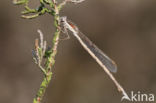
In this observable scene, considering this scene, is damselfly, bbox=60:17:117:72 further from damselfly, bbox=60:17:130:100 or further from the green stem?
the green stem

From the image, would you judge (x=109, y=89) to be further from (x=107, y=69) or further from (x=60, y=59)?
(x=107, y=69)

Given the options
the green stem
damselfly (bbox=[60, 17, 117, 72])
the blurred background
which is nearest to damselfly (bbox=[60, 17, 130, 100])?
damselfly (bbox=[60, 17, 117, 72])

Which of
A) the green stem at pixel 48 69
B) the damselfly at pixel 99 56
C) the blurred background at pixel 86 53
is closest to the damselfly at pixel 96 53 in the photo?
the damselfly at pixel 99 56

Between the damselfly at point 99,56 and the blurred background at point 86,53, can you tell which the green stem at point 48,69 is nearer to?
the damselfly at point 99,56

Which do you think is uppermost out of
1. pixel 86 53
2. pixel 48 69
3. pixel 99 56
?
pixel 48 69

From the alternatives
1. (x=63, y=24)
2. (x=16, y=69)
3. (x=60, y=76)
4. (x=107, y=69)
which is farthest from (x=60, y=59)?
(x=63, y=24)

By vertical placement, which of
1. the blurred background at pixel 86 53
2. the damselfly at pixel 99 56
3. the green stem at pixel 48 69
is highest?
the green stem at pixel 48 69

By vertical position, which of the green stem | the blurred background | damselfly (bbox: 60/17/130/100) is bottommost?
the blurred background

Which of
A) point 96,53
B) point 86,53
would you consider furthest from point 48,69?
point 86,53

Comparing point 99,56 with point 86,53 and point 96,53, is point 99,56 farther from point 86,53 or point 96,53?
point 86,53
